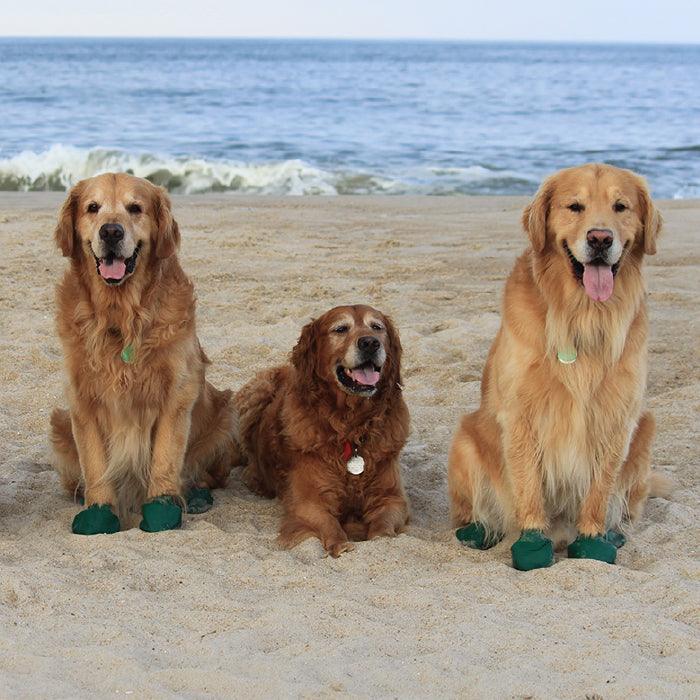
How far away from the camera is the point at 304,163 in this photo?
58.0 ft

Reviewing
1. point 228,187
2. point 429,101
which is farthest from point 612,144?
point 429,101

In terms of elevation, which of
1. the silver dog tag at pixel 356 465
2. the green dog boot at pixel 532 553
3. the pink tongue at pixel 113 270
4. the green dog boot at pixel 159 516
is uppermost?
the pink tongue at pixel 113 270

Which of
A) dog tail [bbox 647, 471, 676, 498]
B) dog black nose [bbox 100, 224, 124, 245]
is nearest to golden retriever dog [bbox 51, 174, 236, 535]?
dog black nose [bbox 100, 224, 124, 245]

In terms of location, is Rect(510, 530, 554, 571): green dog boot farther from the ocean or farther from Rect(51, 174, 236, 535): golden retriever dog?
the ocean

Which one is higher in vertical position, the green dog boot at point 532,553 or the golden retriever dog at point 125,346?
the golden retriever dog at point 125,346

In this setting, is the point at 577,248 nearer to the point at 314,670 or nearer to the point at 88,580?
the point at 314,670

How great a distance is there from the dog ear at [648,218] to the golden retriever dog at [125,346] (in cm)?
201

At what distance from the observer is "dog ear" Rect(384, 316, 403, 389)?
4.97 m

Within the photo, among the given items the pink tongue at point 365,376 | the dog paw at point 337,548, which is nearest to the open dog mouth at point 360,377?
the pink tongue at point 365,376

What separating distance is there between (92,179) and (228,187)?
38.9ft

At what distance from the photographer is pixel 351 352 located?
190 inches

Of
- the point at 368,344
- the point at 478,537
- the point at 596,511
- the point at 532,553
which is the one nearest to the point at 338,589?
the point at 532,553

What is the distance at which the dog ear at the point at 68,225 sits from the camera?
4.60 metres

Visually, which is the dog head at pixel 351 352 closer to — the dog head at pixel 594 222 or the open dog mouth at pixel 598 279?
the dog head at pixel 594 222
